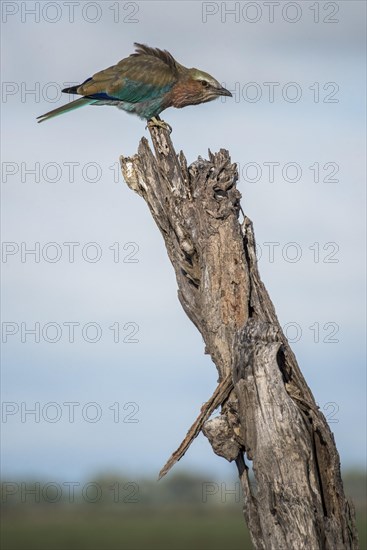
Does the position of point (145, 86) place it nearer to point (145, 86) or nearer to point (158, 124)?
point (145, 86)

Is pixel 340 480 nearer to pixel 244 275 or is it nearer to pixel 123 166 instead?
pixel 244 275

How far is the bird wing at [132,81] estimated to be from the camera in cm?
1280

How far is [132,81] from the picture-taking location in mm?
12820

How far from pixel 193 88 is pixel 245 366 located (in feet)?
17.6

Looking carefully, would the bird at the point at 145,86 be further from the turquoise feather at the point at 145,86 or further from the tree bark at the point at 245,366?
the tree bark at the point at 245,366

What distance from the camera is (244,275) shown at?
9641mm

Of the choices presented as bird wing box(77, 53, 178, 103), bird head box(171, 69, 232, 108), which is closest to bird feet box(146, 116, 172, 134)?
bird wing box(77, 53, 178, 103)

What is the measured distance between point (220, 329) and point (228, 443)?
1146 millimetres

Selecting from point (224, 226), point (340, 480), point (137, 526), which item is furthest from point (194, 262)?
point (137, 526)

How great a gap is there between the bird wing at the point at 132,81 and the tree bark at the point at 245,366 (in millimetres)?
2422

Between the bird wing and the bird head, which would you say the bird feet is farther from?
the bird head

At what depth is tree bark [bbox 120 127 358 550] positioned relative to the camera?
873 cm

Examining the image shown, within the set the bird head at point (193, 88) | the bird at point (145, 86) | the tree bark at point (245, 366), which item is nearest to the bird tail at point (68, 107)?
the bird at point (145, 86)

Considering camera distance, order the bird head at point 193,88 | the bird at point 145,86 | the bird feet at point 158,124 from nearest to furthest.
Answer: the bird feet at point 158,124
the bird at point 145,86
the bird head at point 193,88
